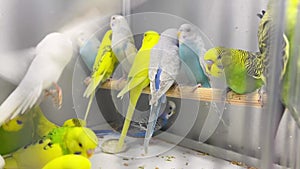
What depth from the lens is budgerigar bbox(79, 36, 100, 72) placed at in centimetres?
95

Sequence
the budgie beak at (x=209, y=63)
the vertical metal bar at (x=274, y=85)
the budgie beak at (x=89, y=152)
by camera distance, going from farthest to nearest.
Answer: the budgie beak at (x=209, y=63), the budgie beak at (x=89, y=152), the vertical metal bar at (x=274, y=85)

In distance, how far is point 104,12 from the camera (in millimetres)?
1049

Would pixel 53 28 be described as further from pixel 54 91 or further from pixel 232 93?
pixel 232 93

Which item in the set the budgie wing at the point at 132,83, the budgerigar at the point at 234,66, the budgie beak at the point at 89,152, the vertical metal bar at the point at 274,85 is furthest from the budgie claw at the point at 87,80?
the vertical metal bar at the point at 274,85

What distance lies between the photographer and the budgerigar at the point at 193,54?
36.2 inches

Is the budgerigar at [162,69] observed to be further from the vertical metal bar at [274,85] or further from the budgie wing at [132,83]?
the vertical metal bar at [274,85]

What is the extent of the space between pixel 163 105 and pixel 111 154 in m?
0.22

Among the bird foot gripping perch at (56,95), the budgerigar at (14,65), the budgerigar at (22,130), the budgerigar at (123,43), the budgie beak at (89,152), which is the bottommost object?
the budgie beak at (89,152)

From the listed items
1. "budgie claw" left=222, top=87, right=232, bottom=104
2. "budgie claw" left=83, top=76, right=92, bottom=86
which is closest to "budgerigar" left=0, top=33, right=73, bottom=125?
"budgie claw" left=83, top=76, right=92, bottom=86

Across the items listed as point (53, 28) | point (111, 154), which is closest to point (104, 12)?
point (53, 28)

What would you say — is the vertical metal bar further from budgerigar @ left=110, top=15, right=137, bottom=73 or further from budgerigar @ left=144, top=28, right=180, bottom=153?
budgerigar @ left=110, top=15, right=137, bottom=73

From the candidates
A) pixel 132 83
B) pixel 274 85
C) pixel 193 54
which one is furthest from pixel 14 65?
pixel 274 85

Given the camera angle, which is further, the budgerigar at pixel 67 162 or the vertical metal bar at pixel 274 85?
the budgerigar at pixel 67 162

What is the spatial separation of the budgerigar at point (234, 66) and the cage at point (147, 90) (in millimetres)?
19
